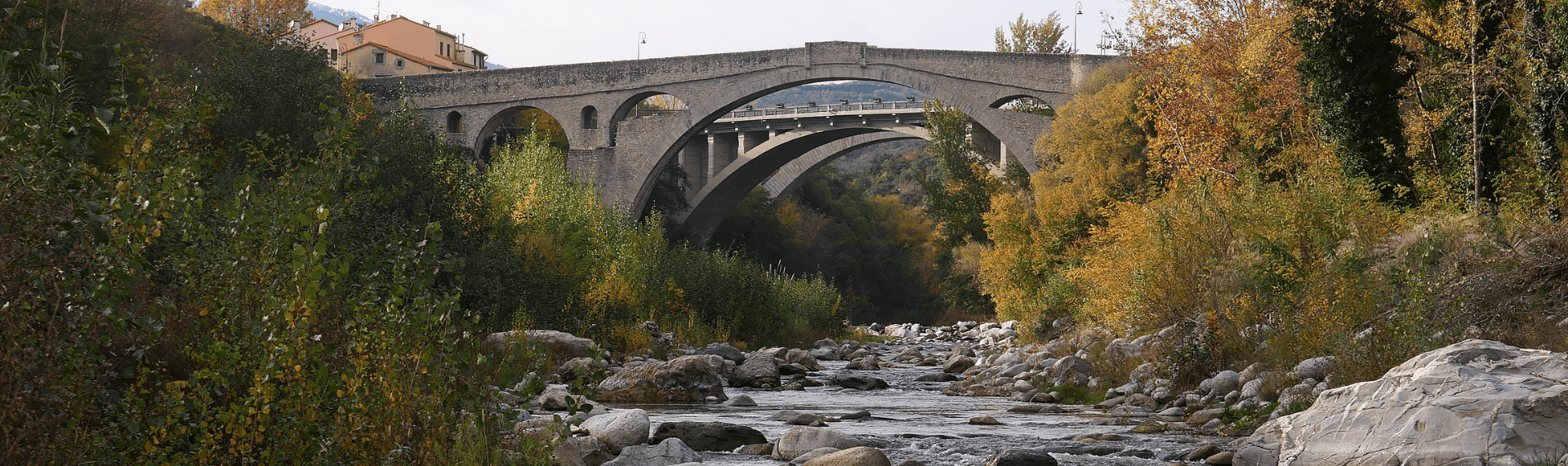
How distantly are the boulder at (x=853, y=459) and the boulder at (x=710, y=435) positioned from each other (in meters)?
1.52

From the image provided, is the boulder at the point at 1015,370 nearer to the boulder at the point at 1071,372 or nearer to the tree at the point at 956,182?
the boulder at the point at 1071,372

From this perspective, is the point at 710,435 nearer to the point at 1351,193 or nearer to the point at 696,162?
the point at 1351,193

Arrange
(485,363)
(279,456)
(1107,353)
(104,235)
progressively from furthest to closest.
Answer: (1107,353) < (485,363) < (279,456) < (104,235)

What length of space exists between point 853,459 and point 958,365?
1381 cm

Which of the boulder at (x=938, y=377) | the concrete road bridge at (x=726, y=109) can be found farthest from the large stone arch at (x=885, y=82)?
the boulder at (x=938, y=377)

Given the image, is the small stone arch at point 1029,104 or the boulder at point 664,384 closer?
the boulder at point 664,384

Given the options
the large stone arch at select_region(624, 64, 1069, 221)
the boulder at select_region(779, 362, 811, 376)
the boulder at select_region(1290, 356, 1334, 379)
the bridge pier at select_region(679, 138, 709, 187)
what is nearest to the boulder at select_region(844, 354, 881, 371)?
the boulder at select_region(779, 362, 811, 376)

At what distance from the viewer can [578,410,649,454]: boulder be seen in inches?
336

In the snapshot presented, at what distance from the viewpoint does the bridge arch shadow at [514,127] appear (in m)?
42.6

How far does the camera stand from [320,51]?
23672mm

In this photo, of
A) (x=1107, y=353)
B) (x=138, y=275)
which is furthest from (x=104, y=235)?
(x=1107, y=353)

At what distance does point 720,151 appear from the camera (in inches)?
1870

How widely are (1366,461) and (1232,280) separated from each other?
276 inches

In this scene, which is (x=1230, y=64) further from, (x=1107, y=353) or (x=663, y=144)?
(x=663, y=144)
